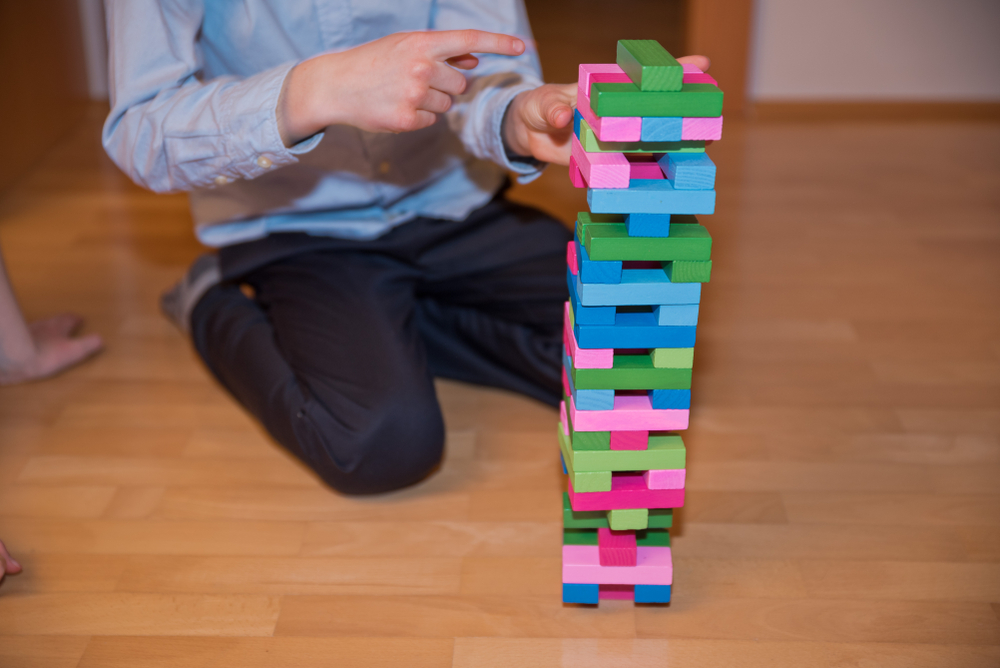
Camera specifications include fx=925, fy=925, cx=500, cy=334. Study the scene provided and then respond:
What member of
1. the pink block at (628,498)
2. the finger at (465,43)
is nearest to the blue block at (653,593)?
the pink block at (628,498)

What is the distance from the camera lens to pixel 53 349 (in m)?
1.43

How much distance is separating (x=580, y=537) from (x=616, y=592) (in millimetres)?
70

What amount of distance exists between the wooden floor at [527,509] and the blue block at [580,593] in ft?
0.06

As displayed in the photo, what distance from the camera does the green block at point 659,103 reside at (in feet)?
2.45

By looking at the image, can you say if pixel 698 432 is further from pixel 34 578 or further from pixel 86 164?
pixel 86 164

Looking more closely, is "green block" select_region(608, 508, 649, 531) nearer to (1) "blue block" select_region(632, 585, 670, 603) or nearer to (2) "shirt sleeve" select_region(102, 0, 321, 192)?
(1) "blue block" select_region(632, 585, 670, 603)

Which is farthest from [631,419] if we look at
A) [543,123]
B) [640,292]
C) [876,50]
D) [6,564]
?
[876,50]

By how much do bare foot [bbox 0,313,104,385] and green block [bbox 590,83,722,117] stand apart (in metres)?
1.03

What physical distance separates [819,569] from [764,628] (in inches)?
4.9

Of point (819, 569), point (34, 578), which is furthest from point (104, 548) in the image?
point (819, 569)

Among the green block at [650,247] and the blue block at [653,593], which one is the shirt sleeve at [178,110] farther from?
the blue block at [653,593]

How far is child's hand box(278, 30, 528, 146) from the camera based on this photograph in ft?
2.84

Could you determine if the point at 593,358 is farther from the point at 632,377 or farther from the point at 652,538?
the point at 652,538

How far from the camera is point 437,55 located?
2.85ft
